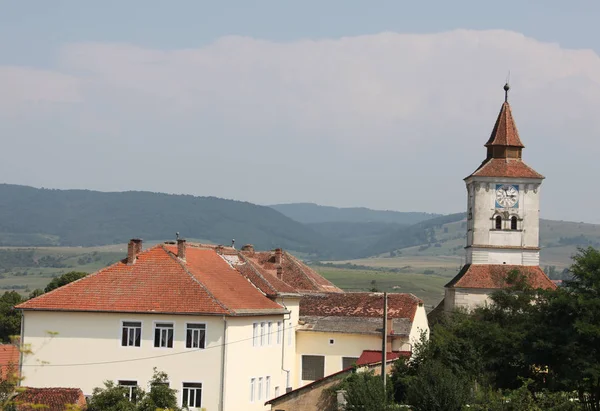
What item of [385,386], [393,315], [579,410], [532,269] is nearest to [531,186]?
[532,269]

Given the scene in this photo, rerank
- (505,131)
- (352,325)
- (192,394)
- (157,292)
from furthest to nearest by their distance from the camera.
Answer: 1. (505,131)
2. (352,325)
3. (157,292)
4. (192,394)

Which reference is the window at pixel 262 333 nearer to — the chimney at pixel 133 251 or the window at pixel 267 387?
the window at pixel 267 387

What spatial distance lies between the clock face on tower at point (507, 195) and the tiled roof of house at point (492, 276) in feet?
15.7

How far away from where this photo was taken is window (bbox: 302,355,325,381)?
65500 millimetres

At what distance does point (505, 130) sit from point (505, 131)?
8 centimetres

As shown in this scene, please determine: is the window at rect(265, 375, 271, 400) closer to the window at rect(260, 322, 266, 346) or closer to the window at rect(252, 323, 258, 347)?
the window at rect(260, 322, 266, 346)

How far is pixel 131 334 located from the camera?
5528cm

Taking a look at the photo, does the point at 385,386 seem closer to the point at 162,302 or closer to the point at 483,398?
the point at 483,398

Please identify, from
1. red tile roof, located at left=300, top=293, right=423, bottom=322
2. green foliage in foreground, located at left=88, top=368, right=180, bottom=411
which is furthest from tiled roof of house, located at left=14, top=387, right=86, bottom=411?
red tile roof, located at left=300, top=293, right=423, bottom=322

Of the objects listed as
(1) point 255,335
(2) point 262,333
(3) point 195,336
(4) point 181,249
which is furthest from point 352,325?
(3) point 195,336

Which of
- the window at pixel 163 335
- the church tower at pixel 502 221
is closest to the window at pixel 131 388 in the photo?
the window at pixel 163 335

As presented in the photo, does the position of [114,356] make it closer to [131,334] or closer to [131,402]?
[131,334]

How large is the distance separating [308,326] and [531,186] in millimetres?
25002

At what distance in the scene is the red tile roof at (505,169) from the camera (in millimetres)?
82625
